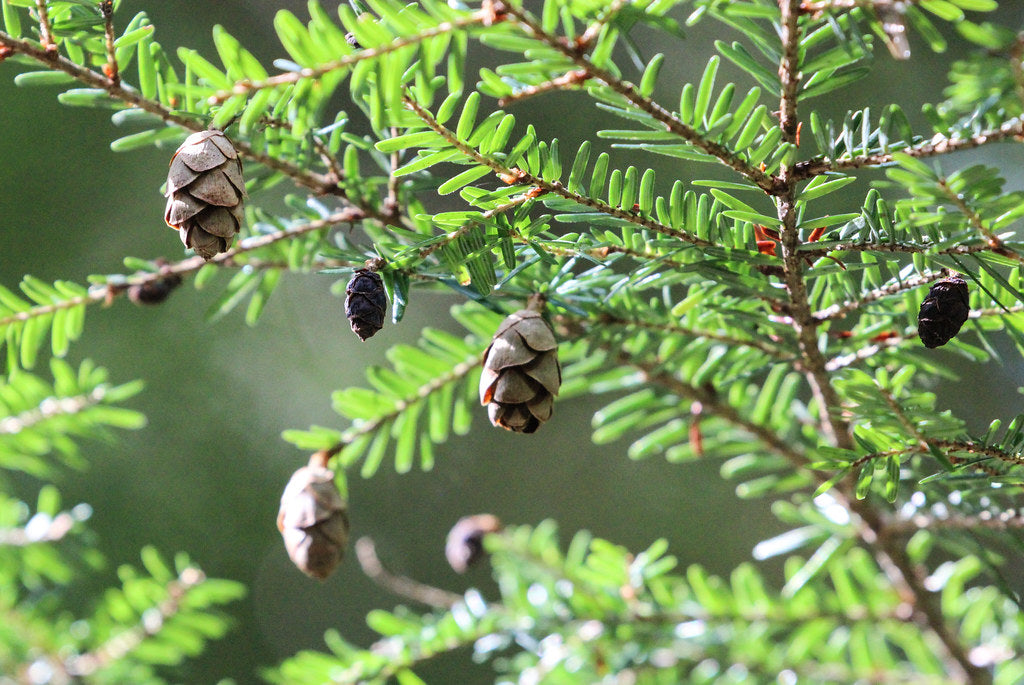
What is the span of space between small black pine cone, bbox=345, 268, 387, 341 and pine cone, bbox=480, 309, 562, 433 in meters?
0.07

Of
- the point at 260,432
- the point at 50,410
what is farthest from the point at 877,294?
the point at 260,432

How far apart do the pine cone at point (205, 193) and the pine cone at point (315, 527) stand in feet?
0.80

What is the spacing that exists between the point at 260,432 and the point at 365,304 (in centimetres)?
140

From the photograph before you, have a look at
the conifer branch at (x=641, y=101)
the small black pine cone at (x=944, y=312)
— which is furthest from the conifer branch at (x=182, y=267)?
the small black pine cone at (x=944, y=312)

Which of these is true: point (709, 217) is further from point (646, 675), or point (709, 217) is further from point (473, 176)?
point (646, 675)

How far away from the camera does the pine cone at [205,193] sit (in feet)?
1.50

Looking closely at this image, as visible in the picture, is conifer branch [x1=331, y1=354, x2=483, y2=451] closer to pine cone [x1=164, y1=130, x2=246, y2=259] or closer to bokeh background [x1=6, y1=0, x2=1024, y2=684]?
pine cone [x1=164, y1=130, x2=246, y2=259]

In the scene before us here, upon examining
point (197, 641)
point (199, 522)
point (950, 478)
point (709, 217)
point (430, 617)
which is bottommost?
point (199, 522)

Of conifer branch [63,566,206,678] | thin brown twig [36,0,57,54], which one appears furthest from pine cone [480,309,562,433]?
conifer branch [63,566,206,678]

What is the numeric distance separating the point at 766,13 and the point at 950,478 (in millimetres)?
294

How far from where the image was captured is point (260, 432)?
69.8 inches

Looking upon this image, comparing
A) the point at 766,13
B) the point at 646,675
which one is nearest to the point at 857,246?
the point at 766,13

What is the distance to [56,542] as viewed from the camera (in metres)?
0.94

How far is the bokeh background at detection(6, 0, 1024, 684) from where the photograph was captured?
1614 mm
